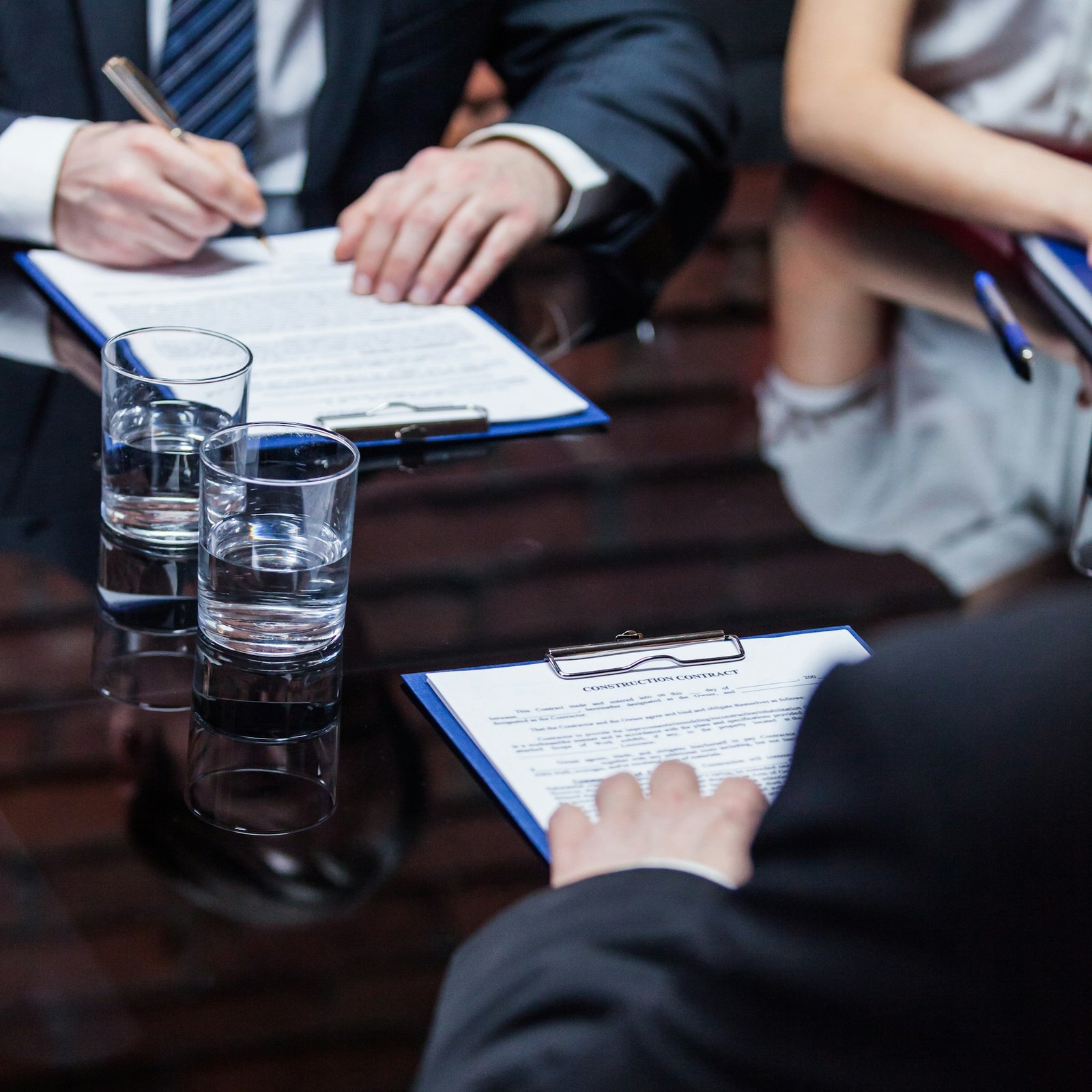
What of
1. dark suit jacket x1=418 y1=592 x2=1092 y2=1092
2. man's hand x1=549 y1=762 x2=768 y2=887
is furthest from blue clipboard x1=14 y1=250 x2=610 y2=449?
dark suit jacket x1=418 y1=592 x2=1092 y2=1092

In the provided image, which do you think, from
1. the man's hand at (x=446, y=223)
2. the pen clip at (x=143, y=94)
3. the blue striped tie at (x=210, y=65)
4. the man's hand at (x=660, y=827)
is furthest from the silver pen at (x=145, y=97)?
the man's hand at (x=660, y=827)

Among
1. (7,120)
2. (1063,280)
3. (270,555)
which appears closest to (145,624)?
(270,555)

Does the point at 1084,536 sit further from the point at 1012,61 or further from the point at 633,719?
the point at 1012,61

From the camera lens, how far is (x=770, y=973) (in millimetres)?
341

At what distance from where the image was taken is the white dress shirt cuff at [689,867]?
46 centimetres

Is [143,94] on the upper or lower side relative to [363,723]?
upper

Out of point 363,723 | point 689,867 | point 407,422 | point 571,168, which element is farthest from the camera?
point 571,168

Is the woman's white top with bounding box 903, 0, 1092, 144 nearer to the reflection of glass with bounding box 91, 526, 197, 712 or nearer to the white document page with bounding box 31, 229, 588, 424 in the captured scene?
the white document page with bounding box 31, 229, 588, 424

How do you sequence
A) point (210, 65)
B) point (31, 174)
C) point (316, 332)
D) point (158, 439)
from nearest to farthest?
point (158, 439), point (316, 332), point (31, 174), point (210, 65)

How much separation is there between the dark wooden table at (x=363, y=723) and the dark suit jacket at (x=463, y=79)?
339mm

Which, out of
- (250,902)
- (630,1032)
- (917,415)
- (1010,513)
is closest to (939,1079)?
(630,1032)

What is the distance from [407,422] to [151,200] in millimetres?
319

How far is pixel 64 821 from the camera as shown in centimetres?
51

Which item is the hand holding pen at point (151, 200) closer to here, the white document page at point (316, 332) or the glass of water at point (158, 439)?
the white document page at point (316, 332)
